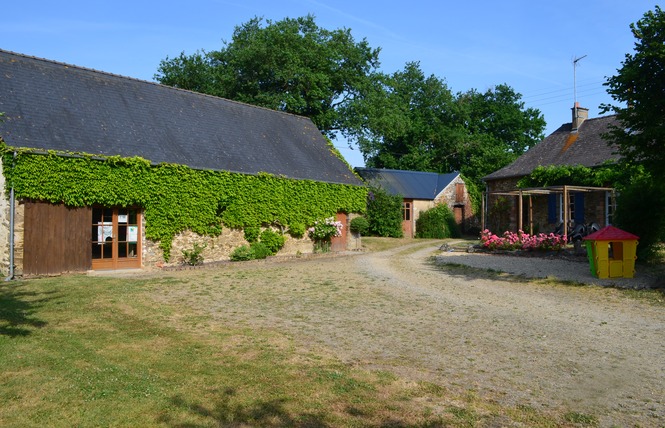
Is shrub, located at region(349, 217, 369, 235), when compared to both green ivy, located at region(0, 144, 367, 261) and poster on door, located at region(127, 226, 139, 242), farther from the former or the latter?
poster on door, located at region(127, 226, 139, 242)

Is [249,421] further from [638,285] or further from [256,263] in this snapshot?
[256,263]

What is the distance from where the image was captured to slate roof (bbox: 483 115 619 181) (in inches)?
909

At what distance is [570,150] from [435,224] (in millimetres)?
9134

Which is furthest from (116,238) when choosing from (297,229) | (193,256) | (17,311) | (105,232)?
(17,311)

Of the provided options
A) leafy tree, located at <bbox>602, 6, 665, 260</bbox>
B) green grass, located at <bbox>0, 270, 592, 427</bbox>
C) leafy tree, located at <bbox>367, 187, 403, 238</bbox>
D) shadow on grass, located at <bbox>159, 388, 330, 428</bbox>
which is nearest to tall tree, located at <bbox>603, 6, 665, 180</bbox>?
leafy tree, located at <bbox>602, 6, 665, 260</bbox>

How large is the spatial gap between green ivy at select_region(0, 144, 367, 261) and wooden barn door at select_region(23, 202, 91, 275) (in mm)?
291

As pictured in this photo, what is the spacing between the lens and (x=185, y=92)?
794 inches

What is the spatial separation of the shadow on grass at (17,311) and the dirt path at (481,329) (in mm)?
2289

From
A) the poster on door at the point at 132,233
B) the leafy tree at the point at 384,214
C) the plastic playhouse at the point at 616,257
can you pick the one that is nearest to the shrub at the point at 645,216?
the plastic playhouse at the point at 616,257

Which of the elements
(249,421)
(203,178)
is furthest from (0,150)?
(249,421)

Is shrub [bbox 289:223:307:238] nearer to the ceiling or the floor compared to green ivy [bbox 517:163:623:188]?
nearer to the floor

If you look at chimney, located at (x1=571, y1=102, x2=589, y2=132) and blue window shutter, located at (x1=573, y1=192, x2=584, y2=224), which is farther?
chimney, located at (x1=571, y1=102, x2=589, y2=132)

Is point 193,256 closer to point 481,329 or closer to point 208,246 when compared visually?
point 208,246

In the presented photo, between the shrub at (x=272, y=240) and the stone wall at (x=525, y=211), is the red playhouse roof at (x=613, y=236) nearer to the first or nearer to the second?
the shrub at (x=272, y=240)
